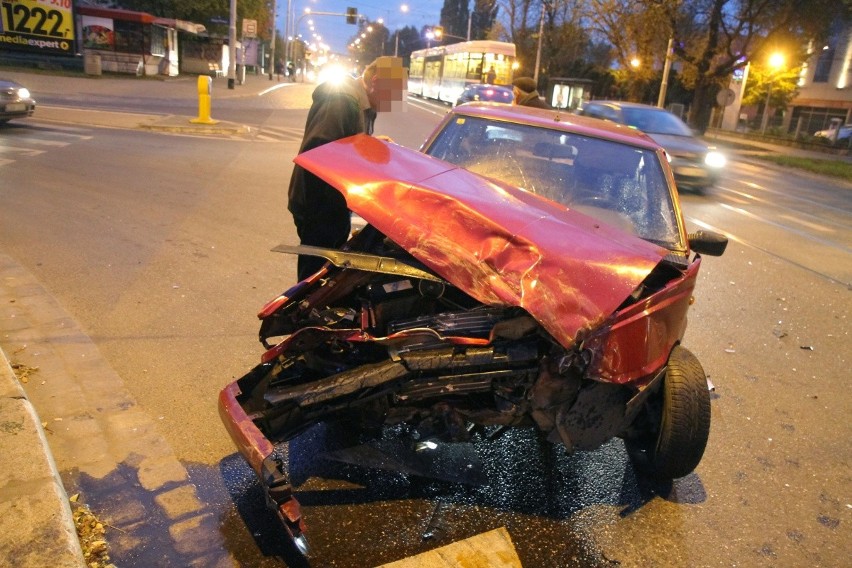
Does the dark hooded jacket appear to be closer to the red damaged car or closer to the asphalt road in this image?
the red damaged car

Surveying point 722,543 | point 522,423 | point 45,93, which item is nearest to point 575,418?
point 522,423

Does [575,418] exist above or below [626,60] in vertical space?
below

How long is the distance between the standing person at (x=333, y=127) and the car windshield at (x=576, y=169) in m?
0.61

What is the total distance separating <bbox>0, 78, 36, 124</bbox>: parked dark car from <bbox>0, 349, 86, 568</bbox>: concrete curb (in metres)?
12.8

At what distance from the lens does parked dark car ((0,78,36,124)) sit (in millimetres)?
13883

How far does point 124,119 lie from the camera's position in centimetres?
1822

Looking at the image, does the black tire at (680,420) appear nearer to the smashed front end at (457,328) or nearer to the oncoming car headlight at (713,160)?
the smashed front end at (457,328)

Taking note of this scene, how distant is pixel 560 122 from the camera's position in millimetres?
4898

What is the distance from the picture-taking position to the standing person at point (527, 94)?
922 centimetres

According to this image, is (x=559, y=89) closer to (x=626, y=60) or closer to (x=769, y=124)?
(x=626, y=60)

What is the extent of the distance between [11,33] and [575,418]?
123 feet

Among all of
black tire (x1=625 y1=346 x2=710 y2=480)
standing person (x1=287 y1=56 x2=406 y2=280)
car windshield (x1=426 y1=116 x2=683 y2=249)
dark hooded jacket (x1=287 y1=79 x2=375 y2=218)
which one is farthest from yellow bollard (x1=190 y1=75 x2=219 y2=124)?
black tire (x1=625 y1=346 x2=710 y2=480)

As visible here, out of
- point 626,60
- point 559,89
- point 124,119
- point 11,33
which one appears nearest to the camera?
point 124,119

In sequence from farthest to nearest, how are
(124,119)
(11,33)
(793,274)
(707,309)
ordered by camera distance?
1. (11,33)
2. (124,119)
3. (793,274)
4. (707,309)
